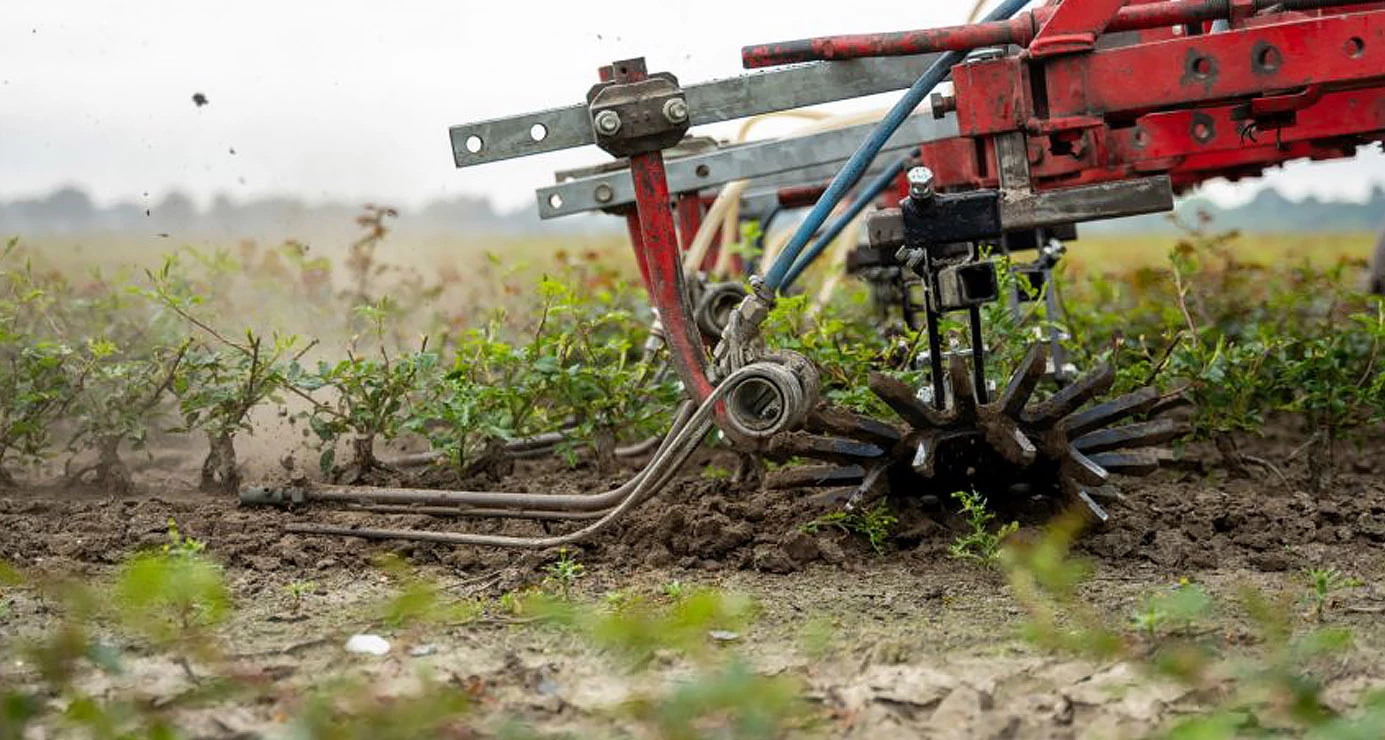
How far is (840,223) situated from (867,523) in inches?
37.5

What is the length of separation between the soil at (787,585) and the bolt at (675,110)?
3.00 feet

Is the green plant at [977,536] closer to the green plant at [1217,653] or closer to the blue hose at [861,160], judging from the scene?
the green plant at [1217,653]

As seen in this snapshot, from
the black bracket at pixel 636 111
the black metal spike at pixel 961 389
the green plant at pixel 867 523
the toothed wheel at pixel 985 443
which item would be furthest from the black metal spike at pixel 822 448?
the black bracket at pixel 636 111

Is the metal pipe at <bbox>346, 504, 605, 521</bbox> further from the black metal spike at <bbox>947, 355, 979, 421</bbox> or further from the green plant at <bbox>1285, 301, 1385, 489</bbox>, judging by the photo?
the green plant at <bbox>1285, 301, 1385, 489</bbox>

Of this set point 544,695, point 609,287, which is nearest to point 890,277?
point 609,287

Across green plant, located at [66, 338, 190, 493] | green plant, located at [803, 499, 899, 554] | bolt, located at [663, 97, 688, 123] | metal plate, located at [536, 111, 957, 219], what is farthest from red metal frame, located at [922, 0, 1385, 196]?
green plant, located at [66, 338, 190, 493]

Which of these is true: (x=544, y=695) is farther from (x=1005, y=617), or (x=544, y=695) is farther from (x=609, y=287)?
(x=609, y=287)

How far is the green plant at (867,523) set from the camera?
147 inches

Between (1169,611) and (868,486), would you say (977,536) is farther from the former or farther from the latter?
(1169,611)

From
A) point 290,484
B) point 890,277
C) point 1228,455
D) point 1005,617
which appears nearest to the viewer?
point 1005,617

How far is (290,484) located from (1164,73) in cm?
239

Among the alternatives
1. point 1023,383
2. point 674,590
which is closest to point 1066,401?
point 1023,383

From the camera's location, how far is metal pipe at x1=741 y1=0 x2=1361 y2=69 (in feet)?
11.8

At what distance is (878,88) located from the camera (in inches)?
154
